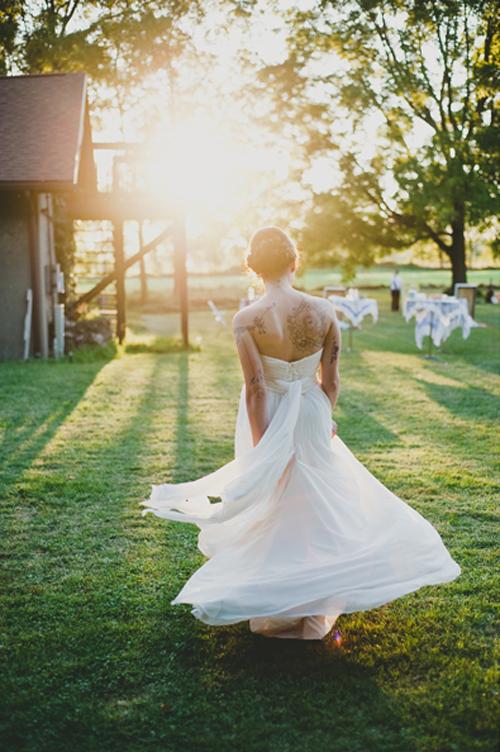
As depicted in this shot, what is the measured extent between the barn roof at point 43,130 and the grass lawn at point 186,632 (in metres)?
6.84

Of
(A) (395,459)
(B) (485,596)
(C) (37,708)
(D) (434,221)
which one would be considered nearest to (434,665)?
(B) (485,596)

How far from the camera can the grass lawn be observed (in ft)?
9.81

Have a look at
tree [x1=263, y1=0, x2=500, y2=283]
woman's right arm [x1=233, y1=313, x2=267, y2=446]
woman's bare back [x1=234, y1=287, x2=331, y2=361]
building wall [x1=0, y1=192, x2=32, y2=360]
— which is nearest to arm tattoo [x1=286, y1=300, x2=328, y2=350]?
woman's bare back [x1=234, y1=287, x2=331, y2=361]

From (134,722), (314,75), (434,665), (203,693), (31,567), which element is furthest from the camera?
(314,75)

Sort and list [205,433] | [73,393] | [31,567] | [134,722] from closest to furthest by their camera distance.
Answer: [134,722]
[31,567]
[205,433]
[73,393]

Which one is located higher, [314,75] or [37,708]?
[314,75]

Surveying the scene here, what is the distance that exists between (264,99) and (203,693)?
29735 millimetres

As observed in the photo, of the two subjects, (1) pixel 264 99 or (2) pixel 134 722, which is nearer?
(2) pixel 134 722

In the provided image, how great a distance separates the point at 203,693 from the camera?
10.6 ft

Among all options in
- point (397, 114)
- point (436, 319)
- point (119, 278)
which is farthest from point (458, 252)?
point (119, 278)

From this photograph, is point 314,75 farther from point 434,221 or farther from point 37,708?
point 37,708

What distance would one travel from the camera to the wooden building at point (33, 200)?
46.2 feet

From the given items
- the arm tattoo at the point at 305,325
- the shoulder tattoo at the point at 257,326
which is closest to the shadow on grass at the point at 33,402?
the shoulder tattoo at the point at 257,326

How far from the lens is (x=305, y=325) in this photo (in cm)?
363
